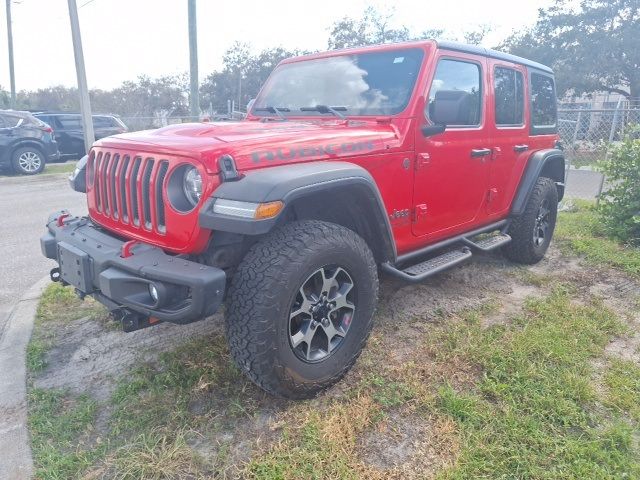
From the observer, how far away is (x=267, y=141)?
2512 mm

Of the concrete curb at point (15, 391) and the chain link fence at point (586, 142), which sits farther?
the chain link fence at point (586, 142)

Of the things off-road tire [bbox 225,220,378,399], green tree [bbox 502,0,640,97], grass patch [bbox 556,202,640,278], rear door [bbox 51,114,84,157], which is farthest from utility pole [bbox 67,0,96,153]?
green tree [bbox 502,0,640,97]

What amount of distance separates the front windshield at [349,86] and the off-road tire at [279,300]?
3.85 ft

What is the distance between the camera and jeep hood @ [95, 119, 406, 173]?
2363 millimetres

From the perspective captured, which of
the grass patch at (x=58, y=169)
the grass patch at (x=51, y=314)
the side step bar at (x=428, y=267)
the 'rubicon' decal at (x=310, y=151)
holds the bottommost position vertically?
the grass patch at (x=58, y=169)

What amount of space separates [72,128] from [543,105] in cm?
1444

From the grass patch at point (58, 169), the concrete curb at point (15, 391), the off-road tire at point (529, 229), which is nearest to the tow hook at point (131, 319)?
the concrete curb at point (15, 391)

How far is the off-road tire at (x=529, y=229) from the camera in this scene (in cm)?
461

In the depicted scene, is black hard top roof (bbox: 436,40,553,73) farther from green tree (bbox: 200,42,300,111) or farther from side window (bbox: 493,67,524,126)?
green tree (bbox: 200,42,300,111)

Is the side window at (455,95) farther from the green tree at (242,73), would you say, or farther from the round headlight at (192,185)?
the green tree at (242,73)

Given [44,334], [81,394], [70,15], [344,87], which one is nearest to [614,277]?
[344,87]

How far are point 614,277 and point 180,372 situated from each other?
155 inches

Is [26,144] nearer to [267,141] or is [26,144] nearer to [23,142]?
[23,142]

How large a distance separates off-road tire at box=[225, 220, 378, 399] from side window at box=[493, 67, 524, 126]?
225cm
